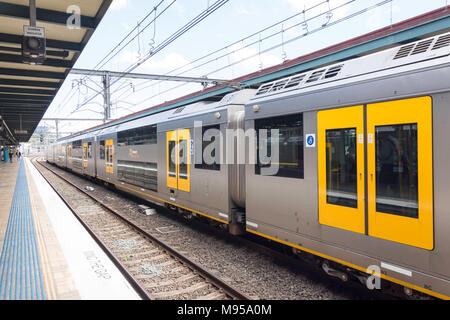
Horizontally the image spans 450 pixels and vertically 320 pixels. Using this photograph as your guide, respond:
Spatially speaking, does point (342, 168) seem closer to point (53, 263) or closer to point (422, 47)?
point (422, 47)

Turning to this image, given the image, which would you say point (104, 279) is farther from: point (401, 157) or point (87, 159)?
point (87, 159)

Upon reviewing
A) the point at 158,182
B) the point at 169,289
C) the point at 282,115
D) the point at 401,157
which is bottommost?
the point at 169,289

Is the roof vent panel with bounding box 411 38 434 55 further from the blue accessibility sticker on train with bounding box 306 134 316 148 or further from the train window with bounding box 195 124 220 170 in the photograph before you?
the train window with bounding box 195 124 220 170

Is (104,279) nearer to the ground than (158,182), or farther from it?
nearer to the ground

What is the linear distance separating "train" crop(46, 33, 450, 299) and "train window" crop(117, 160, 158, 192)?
3.40 meters

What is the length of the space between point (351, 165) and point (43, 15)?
7.24 meters

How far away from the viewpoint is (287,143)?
17.4ft

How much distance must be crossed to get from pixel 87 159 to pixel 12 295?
637 inches

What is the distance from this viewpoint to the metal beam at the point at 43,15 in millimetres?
6990

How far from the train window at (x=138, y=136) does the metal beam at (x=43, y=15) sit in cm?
346

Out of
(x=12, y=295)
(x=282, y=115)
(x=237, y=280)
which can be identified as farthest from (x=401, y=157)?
(x=12, y=295)

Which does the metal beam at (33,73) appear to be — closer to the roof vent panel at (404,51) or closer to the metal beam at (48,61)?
the metal beam at (48,61)

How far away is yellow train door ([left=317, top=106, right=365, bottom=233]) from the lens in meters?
4.16
